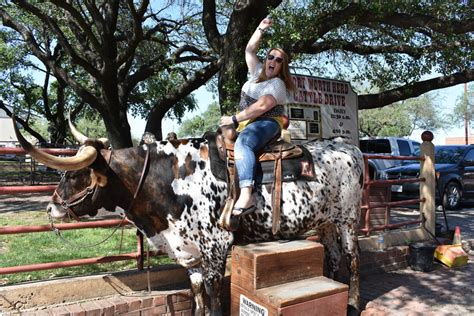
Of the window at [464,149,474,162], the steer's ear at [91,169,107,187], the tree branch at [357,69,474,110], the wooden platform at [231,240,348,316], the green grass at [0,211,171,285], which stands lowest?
the green grass at [0,211,171,285]

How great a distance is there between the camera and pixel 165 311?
4.34m

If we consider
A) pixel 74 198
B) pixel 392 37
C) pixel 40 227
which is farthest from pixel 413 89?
pixel 40 227

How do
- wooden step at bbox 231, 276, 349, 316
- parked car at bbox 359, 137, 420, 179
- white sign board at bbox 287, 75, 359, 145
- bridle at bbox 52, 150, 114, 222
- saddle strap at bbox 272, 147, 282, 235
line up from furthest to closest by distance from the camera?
parked car at bbox 359, 137, 420, 179 < white sign board at bbox 287, 75, 359, 145 < saddle strap at bbox 272, 147, 282, 235 < bridle at bbox 52, 150, 114, 222 < wooden step at bbox 231, 276, 349, 316

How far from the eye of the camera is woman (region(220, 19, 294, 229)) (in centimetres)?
370

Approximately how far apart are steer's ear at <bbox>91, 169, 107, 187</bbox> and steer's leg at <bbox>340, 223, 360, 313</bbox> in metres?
2.64

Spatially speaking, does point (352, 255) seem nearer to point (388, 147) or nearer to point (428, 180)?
point (428, 180)

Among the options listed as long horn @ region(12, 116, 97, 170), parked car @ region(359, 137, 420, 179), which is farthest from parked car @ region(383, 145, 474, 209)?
long horn @ region(12, 116, 97, 170)

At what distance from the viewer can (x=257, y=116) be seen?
3922 mm

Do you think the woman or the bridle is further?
the woman

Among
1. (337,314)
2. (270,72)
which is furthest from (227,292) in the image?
(270,72)

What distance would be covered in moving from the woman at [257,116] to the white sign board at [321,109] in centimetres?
212

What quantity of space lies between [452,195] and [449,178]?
0.65 meters

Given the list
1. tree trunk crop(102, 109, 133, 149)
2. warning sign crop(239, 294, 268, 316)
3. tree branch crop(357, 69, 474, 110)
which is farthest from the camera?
tree trunk crop(102, 109, 133, 149)

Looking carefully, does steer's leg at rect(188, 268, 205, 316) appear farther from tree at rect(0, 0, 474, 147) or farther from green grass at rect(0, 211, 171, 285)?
tree at rect(0, 0, 474, 147)
